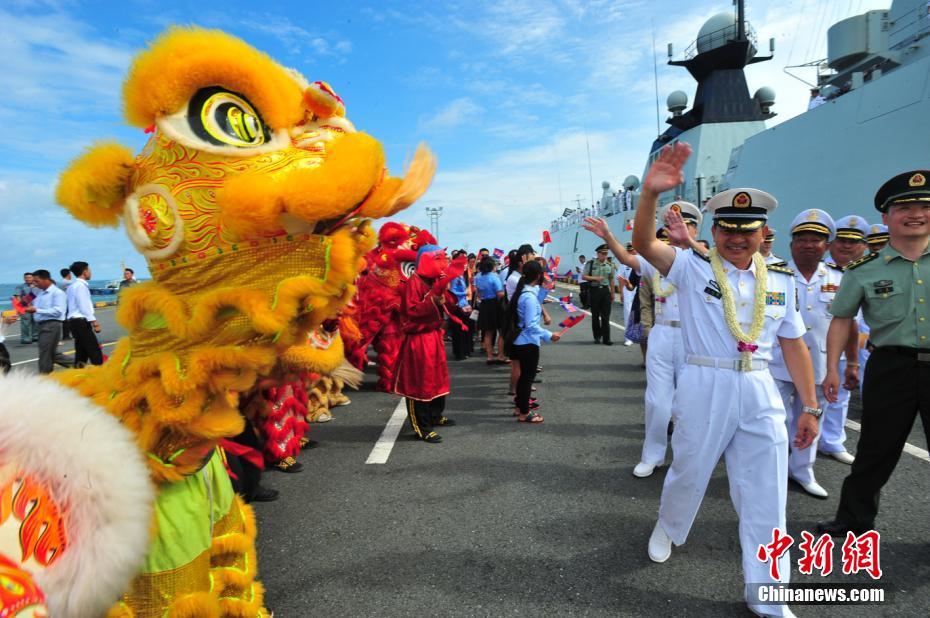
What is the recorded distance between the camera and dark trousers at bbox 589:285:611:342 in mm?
10141

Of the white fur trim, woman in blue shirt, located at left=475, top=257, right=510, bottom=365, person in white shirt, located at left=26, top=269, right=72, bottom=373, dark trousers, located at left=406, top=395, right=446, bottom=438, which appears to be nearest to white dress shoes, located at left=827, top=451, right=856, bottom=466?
dark trousers, located at left=406, top=395, right=446, bottom=438

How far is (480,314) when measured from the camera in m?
9.56

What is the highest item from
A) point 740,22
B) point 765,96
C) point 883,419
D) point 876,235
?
Answer: point 740,22

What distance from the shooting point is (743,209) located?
8.09ft

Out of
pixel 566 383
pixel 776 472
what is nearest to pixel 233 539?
pixel 776 472

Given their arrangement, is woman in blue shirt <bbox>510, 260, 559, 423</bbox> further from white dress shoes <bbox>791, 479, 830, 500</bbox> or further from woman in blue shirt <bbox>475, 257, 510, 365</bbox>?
woman in blue shirt <bbox>475, 257, 510, 365</bbox>

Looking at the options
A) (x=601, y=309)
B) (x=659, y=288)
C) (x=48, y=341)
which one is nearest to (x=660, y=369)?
(x=659, y=288)

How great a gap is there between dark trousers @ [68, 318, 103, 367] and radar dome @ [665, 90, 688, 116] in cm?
2340

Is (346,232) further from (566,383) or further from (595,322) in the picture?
(595,322)

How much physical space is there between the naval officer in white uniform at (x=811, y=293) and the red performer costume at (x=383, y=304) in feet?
14.3

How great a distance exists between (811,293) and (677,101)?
71.6 feet

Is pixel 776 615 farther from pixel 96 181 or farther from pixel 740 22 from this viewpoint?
pixel 740 22

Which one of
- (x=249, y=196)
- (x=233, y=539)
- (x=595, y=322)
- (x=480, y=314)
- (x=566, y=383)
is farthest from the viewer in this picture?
(x=595, y=322)

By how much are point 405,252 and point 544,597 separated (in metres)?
4.72
